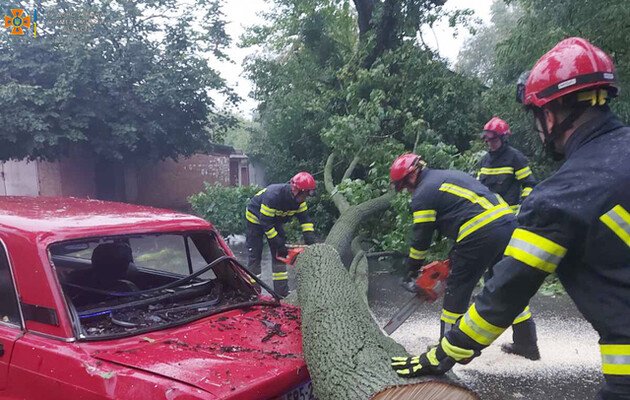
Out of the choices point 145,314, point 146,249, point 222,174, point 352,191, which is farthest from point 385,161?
point 222,174

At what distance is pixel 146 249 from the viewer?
10570 millimetres

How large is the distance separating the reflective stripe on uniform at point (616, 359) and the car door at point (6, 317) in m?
2.26

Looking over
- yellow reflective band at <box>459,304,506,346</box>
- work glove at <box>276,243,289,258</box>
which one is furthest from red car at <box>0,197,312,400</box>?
work glove at <box>276,243,289,258</box>

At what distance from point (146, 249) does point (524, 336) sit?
8.20 m

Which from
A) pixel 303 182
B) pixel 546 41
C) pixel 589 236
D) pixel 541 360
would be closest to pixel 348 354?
pixel 589 236

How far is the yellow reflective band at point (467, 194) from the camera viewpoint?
398cm

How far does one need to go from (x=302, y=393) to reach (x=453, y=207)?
2.31 m

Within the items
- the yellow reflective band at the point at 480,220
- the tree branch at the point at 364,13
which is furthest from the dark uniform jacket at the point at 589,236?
the tree branch at the point at 364,13

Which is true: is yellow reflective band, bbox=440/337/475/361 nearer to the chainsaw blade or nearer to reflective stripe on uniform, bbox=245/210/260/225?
the chainsaw blade

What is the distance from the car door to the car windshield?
8.4 inches

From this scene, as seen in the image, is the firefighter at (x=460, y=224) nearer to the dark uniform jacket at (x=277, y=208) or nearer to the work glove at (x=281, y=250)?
the dark uniform jacket at (x=277, y=208)

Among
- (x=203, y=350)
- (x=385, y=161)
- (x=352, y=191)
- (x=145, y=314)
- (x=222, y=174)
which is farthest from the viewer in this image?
(x=222, y=174)

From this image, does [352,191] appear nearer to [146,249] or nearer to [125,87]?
[146,249]

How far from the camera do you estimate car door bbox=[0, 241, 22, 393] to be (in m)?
2.20
